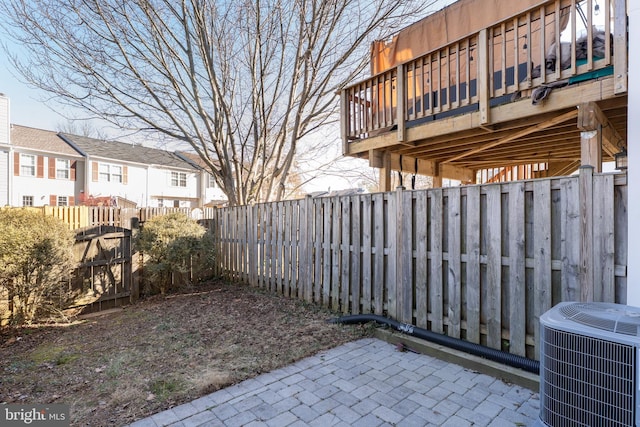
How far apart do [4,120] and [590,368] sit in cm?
2011

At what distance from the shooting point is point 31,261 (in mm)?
4168

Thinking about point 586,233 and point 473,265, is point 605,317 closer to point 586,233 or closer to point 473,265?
point 586,233

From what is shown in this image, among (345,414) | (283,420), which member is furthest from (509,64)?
(283,420)

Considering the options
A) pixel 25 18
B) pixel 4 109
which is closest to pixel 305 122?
pixel 25 18

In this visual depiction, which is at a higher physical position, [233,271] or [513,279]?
[513,279]

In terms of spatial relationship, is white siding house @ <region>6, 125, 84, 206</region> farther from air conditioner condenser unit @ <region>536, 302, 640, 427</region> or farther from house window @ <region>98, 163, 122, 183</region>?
air conditioner condenser unit @ <region>536, 302, 640, 427</region>

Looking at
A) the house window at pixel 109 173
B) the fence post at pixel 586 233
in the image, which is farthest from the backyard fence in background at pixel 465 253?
the house window at pixel 109 173

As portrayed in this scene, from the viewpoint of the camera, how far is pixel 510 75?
4.30 m

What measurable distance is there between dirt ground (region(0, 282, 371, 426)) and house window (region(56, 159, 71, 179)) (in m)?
16.5

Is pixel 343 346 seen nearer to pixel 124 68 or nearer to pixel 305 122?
pixel 305 122

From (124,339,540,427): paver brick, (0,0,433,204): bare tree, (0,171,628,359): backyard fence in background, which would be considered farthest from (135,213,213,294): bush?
(124,339,540,427): paver brick

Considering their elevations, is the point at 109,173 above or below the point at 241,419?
above

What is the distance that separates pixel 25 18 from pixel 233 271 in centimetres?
657

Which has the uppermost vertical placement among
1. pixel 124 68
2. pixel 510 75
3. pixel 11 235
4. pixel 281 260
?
pixel 124 68
